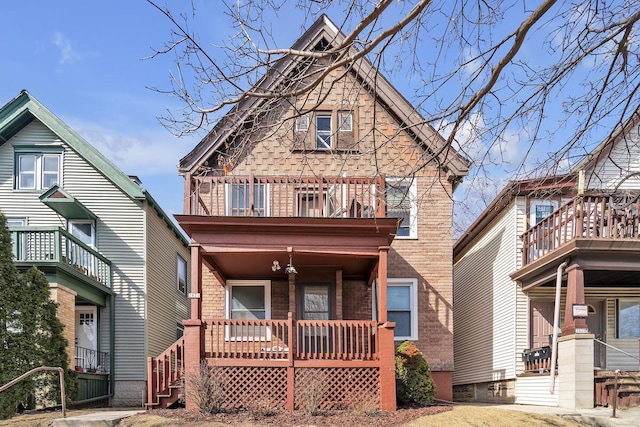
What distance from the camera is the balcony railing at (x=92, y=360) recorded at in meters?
16.4

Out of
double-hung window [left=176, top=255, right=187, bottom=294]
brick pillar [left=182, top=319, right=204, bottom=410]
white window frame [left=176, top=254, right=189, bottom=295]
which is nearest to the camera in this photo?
brick pillar [left=182, top=319, right=204, bottom=410]

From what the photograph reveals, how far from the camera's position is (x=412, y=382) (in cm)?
1281

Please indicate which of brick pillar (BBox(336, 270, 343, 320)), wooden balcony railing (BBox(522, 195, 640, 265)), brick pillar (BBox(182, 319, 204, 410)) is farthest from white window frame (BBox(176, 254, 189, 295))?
wooden balcony railing (BBox(522, 195, 640, 265))

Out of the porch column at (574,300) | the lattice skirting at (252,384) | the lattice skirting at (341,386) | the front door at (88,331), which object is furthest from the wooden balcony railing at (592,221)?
the front door at (88,331)

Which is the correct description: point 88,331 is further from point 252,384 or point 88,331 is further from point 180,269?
point 252,384

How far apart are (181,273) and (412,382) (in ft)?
42.3

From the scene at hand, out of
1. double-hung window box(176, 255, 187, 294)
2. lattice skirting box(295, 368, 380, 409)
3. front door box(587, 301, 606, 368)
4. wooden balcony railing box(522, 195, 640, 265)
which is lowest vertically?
lattice skirting box(295, 368, 380, 409)

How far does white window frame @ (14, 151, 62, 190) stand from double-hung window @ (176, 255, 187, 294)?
6.17 m

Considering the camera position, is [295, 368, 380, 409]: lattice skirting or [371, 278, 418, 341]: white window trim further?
[371, 278, 418, 341]: white window trim

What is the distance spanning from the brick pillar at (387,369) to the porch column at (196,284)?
387 cm

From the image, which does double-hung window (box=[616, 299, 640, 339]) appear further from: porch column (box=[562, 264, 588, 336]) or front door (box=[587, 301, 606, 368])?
porch column (box=[562, 264, 588, 336])

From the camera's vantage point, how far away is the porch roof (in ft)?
40.8

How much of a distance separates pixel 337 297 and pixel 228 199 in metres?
3.60

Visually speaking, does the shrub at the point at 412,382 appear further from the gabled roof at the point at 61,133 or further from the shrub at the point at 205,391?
the gabled roof at the point at 61,133
